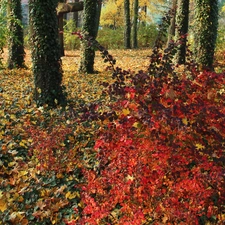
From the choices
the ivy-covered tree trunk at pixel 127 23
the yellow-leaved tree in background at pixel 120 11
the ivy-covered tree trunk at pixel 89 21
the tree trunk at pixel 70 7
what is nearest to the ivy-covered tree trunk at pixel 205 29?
the ivy-covered tree trunk at pixel 89 21

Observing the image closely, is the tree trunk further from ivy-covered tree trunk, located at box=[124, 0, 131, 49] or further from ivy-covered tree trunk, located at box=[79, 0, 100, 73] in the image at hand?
ivy-covered tree trunk, located at box=[124, 0, 131, 49]

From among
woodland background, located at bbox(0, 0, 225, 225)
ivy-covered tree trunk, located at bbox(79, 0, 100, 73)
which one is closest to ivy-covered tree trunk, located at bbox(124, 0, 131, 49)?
ivy-covered tree trunk, located at bbox(79, 0, 100, 73)

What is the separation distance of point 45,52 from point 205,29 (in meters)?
4.61

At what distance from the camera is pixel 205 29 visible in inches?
368

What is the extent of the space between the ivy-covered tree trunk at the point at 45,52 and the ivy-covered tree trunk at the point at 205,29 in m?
4.11

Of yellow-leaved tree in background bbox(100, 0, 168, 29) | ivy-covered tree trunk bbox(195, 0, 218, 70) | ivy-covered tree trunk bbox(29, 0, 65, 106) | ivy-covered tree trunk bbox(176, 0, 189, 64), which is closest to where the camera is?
ivy-covered tree trunk bbox(29, 0, 65, 106)

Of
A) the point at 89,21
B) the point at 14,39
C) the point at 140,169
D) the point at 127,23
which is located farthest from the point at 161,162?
the point at 127,23

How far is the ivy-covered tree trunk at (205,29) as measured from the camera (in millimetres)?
9148

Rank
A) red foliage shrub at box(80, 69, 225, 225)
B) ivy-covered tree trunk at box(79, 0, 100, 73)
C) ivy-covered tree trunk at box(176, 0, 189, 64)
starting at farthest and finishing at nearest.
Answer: ivy-covered tree trunk at box(176, 0, 189, 64) → ivy-covered tree trunk at box(79, 0, 100, 73) → red foliage shrub at box(80, 69, 225, 225)

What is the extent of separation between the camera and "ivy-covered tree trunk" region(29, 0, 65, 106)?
23.6 ft

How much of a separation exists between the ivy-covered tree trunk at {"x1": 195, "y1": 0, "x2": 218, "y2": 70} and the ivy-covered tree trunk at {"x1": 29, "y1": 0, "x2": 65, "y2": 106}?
4115mm

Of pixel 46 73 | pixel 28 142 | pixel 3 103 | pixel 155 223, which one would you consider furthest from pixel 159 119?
pixel 3 103

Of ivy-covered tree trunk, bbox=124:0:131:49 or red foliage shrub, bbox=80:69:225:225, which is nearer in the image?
red foliage shrub, bbox=80:69:225:225

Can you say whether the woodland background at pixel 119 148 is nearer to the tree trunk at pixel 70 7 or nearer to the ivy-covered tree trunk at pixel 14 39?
the ivy-covered tree trunk at pixel 14 39
